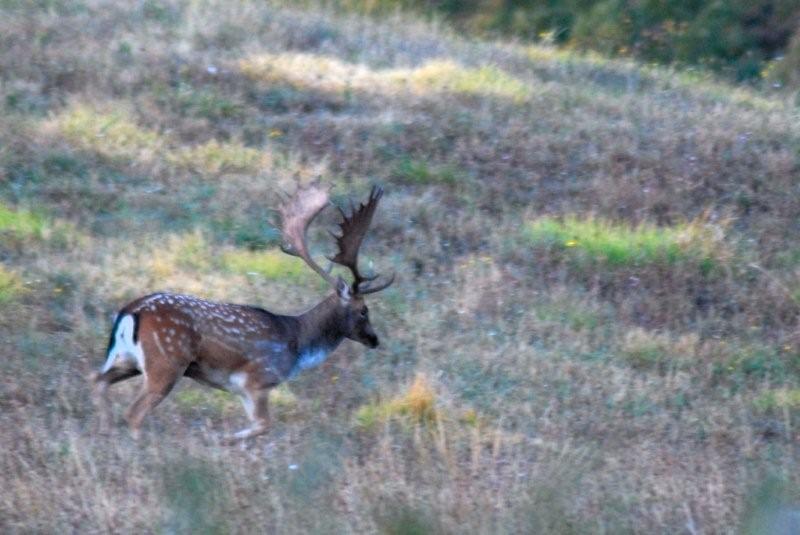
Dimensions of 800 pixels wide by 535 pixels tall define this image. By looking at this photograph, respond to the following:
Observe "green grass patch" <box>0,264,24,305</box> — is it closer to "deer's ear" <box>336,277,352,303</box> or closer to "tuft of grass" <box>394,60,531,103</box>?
"deer's ear" <box>336,277,352,303</box>

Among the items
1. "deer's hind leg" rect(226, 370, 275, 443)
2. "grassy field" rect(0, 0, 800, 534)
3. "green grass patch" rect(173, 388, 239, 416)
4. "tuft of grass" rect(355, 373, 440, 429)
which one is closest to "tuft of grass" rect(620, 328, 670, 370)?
"grassy field" rect(0, 0, 800, 534)

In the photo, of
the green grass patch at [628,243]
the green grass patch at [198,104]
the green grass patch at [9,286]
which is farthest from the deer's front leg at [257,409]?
the green grass patch at [198,104]

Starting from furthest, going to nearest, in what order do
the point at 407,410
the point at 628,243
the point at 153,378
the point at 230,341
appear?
the point at 628,243
the point at 407,410
the point at 230,341
the point at 153,378

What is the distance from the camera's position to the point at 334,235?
9023 millimetres

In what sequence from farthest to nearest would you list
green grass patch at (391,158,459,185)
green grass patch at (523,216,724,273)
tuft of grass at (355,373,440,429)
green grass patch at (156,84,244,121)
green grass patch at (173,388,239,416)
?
green grass patch at (156,84,244,121) → green grass patch at (391,158,459,185) → green grass patch at (523,216,724,273) → green grass patch at (173,388,239,416) → tuft of grass at (355,373,440,429)

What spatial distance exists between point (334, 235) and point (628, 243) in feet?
13.7

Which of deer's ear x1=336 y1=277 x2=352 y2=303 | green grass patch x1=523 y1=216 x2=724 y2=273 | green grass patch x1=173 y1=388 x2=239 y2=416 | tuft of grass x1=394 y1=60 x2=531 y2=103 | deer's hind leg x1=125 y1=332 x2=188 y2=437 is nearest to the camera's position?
deer's hind leg x1=125 y1=332 x2=188 y2=437

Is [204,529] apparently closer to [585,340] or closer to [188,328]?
[188,328]

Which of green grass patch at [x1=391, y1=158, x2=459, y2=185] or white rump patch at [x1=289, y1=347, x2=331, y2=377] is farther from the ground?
white rump patch at [x1=289, y1=347, x2=331, y2=377]

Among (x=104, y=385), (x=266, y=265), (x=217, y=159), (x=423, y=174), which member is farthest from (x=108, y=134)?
(x=104, y=385)

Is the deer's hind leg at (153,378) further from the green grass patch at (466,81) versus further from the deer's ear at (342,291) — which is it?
the green grass patch at (466,81)

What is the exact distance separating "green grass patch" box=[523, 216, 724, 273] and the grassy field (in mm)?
29

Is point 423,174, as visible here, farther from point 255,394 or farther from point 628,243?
point 255,394

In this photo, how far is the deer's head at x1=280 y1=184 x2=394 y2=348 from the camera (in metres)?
8.96
